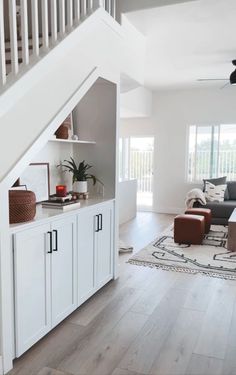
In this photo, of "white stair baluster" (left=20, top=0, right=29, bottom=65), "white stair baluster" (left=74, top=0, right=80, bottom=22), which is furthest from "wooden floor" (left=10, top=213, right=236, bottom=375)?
"white stair baluster" (left=74, top=0, right=80, bottom=22)

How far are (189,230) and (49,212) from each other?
2.96 meters

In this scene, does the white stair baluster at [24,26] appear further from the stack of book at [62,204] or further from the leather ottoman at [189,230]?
the leather ottoman at [189,230]

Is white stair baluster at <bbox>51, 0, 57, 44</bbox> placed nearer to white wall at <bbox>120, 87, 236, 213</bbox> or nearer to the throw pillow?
the throw pillow

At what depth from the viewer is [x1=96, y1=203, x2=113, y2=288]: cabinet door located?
329 cm

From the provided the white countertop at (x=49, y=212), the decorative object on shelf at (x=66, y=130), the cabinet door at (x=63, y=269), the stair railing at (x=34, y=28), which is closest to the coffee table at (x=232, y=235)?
the white countertop at (x=49, y=212)

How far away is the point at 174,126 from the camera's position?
7824 millimetres

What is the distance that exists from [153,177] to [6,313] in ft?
20.8

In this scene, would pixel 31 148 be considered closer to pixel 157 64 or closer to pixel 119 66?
pixel 119 66

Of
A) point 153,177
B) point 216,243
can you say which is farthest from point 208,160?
point 216,243

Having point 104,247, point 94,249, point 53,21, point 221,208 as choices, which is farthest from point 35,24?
point 221,208

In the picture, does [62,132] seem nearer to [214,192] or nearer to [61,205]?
[61,205]

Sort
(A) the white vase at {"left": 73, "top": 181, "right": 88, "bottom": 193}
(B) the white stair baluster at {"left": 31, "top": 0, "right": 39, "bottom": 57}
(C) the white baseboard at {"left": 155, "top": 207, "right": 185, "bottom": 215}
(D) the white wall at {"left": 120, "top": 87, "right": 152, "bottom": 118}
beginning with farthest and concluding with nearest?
(C) the white baseboard at {"left": 155, "top": 207, "right": 185, "bottom": 215} < (D) the white wall at {"left": 120, "top": 87, "right": 152, "bottom": 118} < (A) the white vase at {"left": 73, "top": 181, "right": 88, "bottom": 193} < (B) the white stair baluster at {"left": 31, "top": 0, "right": 39, "bottom": 57}

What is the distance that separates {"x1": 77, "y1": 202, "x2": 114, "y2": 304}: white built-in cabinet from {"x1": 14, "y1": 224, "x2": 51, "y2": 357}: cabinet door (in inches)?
20.2

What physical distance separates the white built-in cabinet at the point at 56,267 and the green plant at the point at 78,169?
393mm
